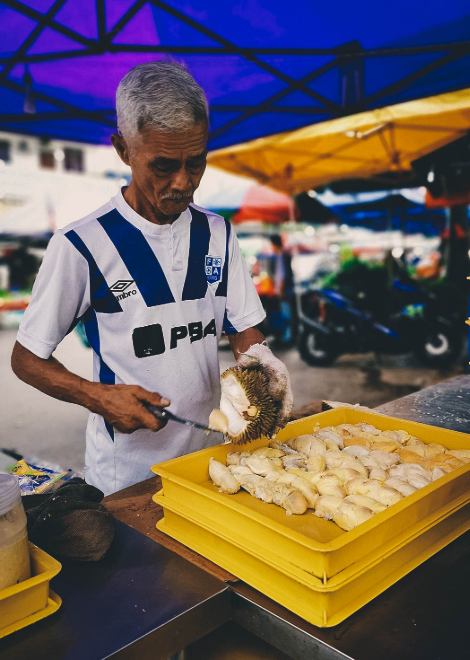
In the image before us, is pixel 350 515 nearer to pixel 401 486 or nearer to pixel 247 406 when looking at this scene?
pixel 401 486

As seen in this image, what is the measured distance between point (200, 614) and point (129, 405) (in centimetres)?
59

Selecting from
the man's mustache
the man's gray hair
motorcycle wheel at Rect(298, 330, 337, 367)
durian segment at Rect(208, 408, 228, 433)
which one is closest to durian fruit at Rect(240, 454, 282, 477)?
durian segment at Rect(208, 408, 228, 433)

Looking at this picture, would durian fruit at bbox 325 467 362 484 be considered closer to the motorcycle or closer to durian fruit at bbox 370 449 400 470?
durian fruit at bbox 370 449 400 470

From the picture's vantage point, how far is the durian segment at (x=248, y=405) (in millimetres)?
1491

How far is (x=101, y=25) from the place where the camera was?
9.43 feet

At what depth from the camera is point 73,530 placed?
121 cm

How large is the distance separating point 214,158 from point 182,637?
247 inches

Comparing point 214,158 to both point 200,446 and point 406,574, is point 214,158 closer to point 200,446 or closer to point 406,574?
point 200,446

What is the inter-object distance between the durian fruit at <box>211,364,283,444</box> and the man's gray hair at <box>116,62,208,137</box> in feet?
2.44

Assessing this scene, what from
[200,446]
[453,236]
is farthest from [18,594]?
[453,236]

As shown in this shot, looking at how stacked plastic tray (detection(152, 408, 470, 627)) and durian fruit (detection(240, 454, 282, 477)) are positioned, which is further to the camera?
durian fruit (detection(240, 454, 282, 477))

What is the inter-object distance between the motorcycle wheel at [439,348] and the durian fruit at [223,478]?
7280 millimetres

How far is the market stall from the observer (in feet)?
3.16

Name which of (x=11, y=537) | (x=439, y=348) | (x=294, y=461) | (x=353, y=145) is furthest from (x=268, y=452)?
(x=439, y=348)
